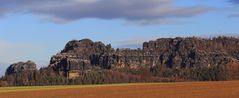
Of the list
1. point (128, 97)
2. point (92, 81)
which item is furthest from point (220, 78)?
point (128, 97)

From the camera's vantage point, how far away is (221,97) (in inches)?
1993

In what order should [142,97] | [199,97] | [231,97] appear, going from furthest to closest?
[142,97], [199,97], [231,97]

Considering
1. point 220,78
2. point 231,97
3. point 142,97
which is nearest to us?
point 231,97

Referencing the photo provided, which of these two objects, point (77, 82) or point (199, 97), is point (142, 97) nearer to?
point (199, 97)

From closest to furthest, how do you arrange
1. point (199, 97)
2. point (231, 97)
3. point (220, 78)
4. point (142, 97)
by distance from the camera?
point (231, 97)
point (199, 97)
point (142, 97)
point (220, 78)

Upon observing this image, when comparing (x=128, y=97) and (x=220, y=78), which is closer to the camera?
(x=128, y=97)

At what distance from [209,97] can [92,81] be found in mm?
148337

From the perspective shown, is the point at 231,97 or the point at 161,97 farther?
the point at 161,97

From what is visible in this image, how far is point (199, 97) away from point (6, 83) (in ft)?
506

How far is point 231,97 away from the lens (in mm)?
49500

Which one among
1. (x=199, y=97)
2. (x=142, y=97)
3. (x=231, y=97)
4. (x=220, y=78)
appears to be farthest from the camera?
(x=220, y=78)

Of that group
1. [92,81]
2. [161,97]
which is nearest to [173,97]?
[161,97]

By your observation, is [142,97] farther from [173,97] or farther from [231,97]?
[231,97]

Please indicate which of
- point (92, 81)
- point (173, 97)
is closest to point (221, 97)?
point (173, 97)
